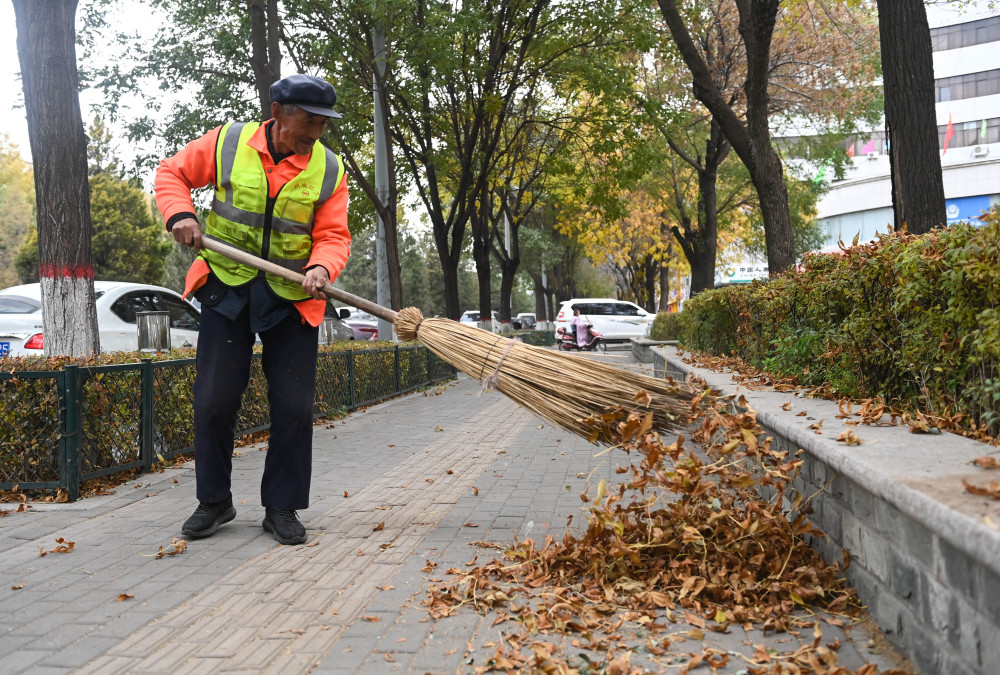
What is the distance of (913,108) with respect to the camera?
7.10m

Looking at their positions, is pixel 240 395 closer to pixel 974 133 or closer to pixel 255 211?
pixel 255 211

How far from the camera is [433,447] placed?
26.8 feet

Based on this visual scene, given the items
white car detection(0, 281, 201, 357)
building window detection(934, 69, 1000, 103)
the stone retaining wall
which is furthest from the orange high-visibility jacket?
building window detection(934, 69, 1000, 103)

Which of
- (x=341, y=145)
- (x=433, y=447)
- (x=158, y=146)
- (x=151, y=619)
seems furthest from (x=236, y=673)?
(x=158, y=146)

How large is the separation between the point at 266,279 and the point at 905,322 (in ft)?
9.84

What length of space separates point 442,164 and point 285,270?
15369 mm

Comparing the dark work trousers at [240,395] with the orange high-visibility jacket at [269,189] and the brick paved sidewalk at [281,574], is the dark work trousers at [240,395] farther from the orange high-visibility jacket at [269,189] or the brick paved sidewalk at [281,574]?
the brick paved sidewalk at [281,574]

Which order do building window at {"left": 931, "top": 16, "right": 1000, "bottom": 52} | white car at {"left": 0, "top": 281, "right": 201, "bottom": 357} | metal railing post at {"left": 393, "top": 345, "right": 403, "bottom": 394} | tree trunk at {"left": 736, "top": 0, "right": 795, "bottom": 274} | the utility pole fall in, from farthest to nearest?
1. building window at {"left": 931, "top": 16, "right": 1000, "bottom": 52}
2. the utility pole
3. metal railing post at {"left": 393, "top": 345, "right": 403, "bottom": 394}
4. tree trunk at {"left": 736, "top": 0, "right": 795, "bottom": 274}
5. white car at {"left": 0, "top": 281, "right": 201, "bottom": 357}

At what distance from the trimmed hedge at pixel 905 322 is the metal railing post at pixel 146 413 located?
4.35 m

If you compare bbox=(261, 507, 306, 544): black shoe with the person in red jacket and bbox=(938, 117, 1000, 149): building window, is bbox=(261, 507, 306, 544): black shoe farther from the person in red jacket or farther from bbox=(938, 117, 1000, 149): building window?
bbox=(938, 117, 1000, 149): building window

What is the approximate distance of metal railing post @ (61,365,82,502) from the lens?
554 centimetres

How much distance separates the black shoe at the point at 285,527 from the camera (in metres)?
4.45

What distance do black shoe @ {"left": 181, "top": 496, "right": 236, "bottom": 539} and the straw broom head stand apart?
4.32ft

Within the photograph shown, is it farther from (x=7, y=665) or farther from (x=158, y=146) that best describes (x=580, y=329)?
(x=7, y=665)
